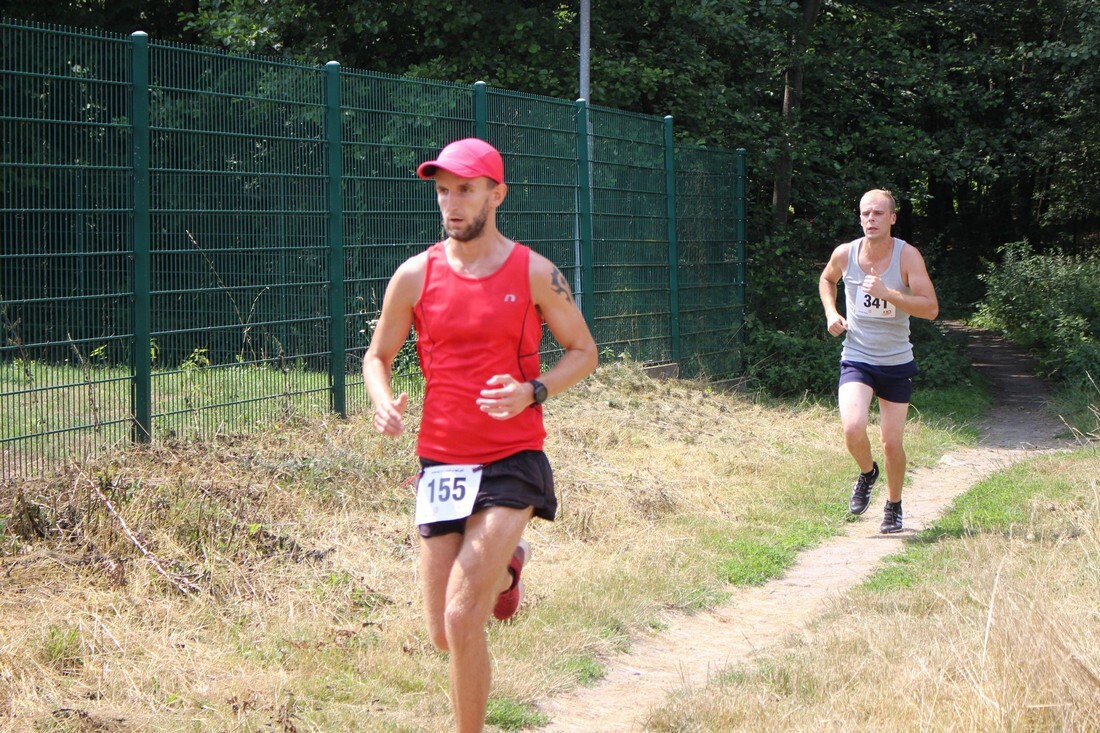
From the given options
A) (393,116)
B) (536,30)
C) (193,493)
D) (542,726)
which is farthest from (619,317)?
(542,726)

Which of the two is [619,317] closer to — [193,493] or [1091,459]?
[1091,459]

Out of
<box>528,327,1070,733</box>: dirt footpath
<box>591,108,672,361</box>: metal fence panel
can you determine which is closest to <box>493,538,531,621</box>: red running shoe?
<box>528,327,1070,733</box>: dirt footpath

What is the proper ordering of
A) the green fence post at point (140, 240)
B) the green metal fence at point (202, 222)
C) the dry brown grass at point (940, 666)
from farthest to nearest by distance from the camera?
the green fence post at point (140, 240)
the green metal fence at point (202, 222)
the dry brown grass at point (940, 666)

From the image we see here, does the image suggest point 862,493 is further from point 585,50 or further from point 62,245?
point 585,50

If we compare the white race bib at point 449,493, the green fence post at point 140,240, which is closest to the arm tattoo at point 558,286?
the white race bib at point 449,493

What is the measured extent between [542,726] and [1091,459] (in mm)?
7352

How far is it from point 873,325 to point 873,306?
0.43 feet

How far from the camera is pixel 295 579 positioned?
19.0 feet

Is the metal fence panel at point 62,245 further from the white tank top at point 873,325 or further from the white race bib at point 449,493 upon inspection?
the white tank top at point 873,325

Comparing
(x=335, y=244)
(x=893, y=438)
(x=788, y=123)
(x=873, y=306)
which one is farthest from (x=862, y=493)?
(x=788, y=123)

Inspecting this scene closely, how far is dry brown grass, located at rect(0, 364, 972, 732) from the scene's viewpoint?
460 cm

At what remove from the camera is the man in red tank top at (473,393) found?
3873 mm

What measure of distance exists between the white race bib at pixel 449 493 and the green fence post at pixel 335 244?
16.7ft

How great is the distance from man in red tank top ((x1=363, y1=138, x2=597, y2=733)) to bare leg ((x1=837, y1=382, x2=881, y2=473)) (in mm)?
3998
